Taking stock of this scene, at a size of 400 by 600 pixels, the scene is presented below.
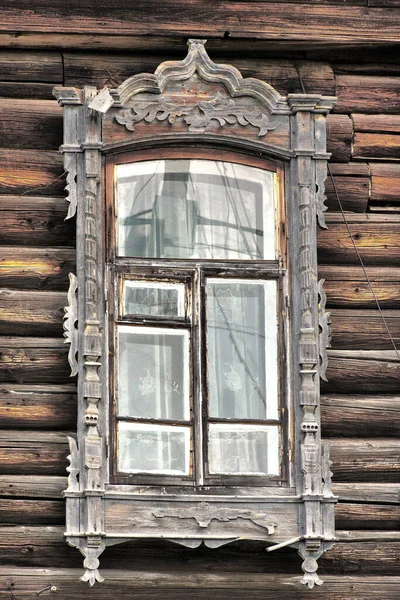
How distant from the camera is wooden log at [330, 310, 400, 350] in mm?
7227

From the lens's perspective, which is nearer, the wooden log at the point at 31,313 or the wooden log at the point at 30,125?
the wooden log at the point at 31,313

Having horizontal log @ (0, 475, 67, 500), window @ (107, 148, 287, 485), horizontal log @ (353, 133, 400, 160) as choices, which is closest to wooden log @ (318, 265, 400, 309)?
window @ (107, 148, 287, 485)

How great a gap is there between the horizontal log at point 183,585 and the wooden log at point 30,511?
0.69 feet

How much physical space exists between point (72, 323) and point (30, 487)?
72 cm

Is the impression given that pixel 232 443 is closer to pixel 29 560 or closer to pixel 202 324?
pixel 202 324

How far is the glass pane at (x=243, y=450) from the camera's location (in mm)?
6949

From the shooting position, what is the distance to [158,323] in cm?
704

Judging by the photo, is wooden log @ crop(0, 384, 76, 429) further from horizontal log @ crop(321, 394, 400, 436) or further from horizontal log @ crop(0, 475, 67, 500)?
horizontal log @ crop(321, 394, 400, 436)

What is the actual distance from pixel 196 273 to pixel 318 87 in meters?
1.08

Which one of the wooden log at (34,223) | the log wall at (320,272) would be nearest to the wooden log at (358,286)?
the log wall at (320,272)

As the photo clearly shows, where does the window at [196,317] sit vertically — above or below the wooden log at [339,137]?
below

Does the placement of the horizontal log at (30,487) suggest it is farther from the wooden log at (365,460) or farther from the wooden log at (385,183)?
the wooden log at (385,183)

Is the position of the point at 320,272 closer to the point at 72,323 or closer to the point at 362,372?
the point at 362,372

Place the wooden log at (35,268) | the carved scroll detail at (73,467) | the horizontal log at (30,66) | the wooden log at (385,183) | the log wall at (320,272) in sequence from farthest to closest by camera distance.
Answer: the wooden log at (385,183), the horizontal log at (30,66), the wooden log at (35,268), the log wall at (320,272), the carved scroll detail at (73,467)
